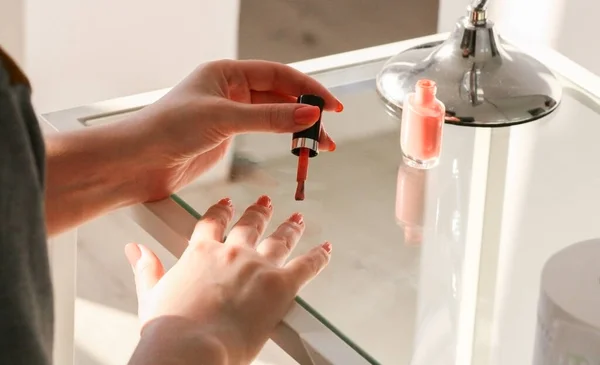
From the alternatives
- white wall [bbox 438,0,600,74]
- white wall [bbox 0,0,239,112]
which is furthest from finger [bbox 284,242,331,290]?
white wall [bbox 0,0,239,112]

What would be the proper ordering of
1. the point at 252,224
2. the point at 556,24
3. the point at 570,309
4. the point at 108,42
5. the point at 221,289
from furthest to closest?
the point at 108,42
the point at 556,24
the point at 252,224
the point at 221,289
the point at 570,309

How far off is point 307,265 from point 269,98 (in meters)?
0.24

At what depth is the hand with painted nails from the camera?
2.07 ft

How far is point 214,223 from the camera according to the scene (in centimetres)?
77

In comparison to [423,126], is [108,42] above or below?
below

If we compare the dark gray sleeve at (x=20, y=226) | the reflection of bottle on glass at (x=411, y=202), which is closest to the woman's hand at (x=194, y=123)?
the reflection of bottle on glass at (x=411, y=202)

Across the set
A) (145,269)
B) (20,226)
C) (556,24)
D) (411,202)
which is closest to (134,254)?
(145,269)

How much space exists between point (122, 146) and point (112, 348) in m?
0.81

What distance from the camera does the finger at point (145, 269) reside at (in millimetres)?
731

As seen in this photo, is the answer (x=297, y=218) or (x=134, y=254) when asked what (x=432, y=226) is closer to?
(x=297, y=218)

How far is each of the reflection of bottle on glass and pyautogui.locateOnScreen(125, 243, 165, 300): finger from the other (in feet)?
0.68

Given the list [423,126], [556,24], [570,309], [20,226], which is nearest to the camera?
[20,226]

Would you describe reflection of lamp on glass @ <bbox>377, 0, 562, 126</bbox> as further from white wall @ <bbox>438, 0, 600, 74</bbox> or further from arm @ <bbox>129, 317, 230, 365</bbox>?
arm @ <bbox>129, 317, 230, 365</bbox>

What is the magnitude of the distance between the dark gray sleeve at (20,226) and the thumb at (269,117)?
373mm
